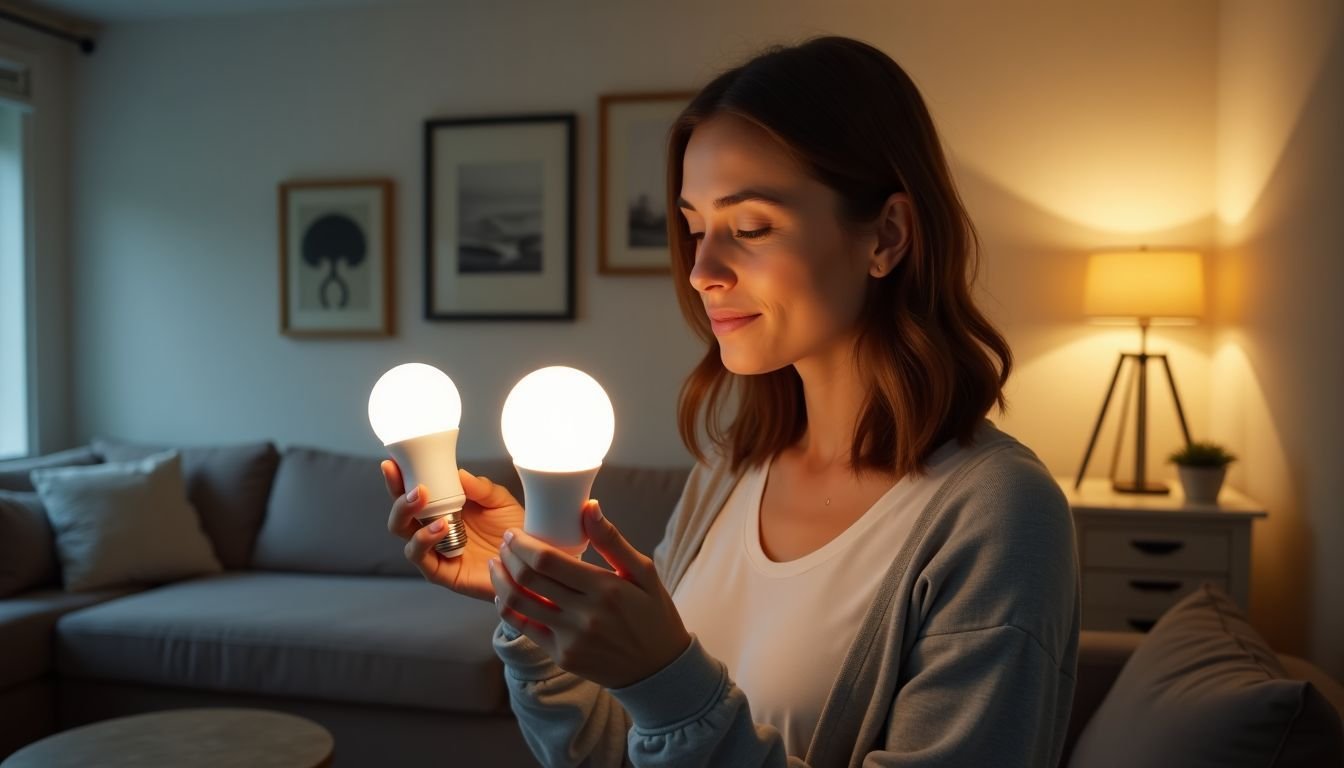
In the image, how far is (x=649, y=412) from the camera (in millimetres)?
3615

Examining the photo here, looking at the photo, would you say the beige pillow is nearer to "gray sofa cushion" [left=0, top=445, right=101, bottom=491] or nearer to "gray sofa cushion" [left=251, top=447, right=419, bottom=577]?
"gray sofa cushion" [left=0, top=445, right=101, bottom=491]

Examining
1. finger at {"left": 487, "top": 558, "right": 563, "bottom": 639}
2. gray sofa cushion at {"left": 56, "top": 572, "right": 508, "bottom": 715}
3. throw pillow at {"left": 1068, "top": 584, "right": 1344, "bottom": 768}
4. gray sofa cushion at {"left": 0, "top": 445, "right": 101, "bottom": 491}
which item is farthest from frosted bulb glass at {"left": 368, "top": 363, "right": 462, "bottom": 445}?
gray sofa cushion at {"left": 0, "top": 445, "right": 101, "bottom": 491}

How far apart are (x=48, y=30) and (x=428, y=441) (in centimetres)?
406

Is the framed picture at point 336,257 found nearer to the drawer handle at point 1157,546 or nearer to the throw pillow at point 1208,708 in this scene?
the drawer handle at point 1157,546

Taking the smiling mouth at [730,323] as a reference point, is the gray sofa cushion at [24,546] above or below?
below

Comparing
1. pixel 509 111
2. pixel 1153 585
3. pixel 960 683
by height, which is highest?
A: pixel 509 111

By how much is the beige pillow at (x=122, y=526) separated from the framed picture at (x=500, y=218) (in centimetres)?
113

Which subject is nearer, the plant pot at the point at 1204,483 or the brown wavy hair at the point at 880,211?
the brown wavy hair at the point at 880,211

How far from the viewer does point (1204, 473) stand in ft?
Answer: 8.87

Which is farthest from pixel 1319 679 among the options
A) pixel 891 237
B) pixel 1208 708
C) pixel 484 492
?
pixel 484 492

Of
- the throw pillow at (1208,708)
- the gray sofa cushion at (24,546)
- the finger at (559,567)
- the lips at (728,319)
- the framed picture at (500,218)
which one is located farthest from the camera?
the framed picture at (500,218)

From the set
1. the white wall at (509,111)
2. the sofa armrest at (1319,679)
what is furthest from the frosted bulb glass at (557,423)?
the white wall at (509,111)

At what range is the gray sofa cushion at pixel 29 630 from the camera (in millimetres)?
2758

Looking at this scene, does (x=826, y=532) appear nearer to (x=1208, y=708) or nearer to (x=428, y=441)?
(x=428, y=441)
